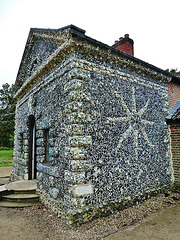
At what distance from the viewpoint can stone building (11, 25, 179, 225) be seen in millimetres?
4305

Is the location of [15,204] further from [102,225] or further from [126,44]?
[126,44]

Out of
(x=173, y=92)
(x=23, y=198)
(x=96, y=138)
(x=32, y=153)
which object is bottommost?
(x=23, y=198)

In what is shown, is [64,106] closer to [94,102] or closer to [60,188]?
[94,102]

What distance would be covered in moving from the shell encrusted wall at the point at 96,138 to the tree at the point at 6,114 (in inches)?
682

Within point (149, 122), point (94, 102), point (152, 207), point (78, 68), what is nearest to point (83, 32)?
point (78, 68)

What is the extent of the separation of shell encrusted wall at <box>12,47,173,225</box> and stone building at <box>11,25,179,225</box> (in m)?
0.02

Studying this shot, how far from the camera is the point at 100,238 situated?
358cm

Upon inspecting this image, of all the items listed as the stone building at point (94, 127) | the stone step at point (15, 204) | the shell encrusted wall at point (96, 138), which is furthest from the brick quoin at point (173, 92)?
the stone step at point (15, 204)

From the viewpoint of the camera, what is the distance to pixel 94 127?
4.64 meters

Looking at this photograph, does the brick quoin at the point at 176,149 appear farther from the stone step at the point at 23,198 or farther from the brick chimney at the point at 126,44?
the stone step at the point at 23,198

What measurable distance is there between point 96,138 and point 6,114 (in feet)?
73.4

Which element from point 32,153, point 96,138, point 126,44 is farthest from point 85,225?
point 126,44

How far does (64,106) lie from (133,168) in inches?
116

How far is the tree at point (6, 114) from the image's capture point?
72.4ft
